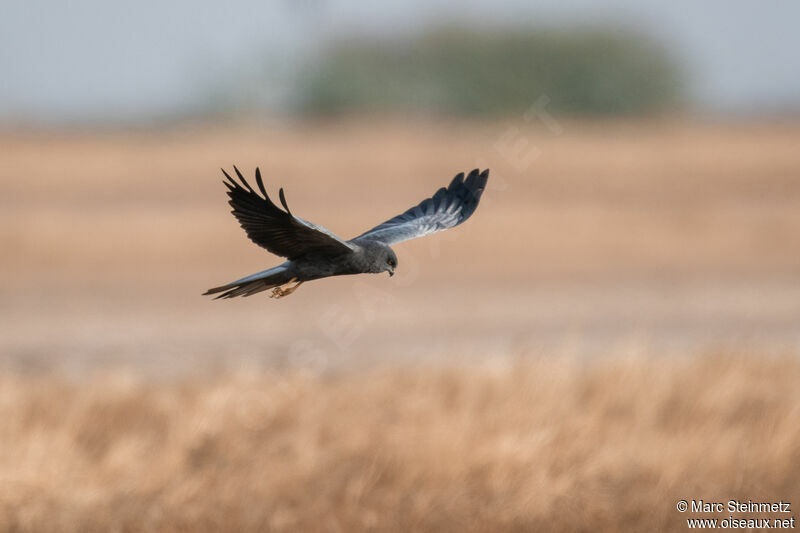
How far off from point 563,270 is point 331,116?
57.3 ft

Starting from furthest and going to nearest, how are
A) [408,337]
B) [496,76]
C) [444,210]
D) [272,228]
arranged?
[496,76] → [408,337] → [444,210] → [272,228]

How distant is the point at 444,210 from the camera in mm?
7113

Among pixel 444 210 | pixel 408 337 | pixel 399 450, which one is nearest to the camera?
pixel 444 210

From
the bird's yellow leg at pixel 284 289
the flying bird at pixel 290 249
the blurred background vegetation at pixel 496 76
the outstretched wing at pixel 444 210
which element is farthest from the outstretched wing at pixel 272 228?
the blurred background vegetation at pixel 496 76

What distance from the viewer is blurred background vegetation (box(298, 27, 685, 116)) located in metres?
39.1

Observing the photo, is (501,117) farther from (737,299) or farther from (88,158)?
(737,299)

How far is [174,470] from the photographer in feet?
31.5

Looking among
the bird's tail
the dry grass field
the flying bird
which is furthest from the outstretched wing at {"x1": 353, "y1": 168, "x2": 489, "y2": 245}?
the dry grass field

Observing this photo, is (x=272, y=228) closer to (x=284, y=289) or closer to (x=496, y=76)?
(x=284, y=289)

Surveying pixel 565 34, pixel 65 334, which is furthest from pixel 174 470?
pixel 565 34

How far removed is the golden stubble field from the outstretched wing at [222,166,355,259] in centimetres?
420

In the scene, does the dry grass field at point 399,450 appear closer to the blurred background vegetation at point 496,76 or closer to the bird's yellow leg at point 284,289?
the bird's yellow leg at point 284,289

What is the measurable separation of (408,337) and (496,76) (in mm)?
23750

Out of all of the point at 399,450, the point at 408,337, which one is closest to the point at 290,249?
the point at 399,450
